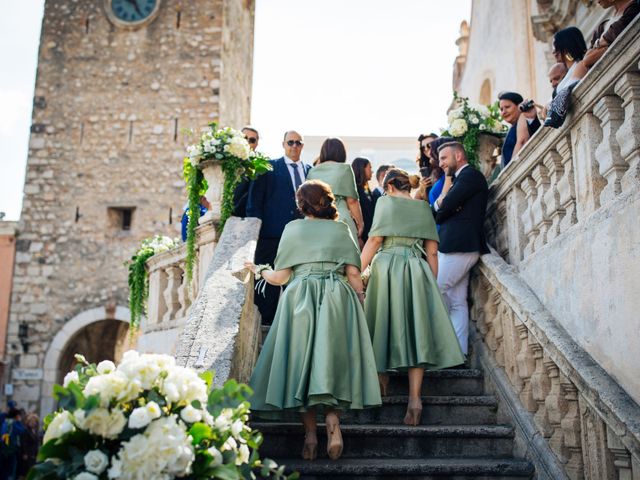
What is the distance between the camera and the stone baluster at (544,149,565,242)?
169 inches

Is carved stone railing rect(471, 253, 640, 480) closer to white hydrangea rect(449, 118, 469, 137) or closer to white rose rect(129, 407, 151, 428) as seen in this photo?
white hydrangea rect(449, 118, 469, 137)

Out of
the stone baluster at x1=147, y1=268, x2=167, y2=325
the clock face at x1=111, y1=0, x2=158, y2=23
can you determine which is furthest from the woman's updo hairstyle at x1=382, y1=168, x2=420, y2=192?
the clock face at x1=111, y1=0, x2=158, y2=23

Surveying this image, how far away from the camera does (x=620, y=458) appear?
3283mm

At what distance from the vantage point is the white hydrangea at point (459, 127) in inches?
272

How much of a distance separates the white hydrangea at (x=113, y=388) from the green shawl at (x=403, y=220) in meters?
2.86

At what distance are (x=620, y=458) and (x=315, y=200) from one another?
88.1 inches

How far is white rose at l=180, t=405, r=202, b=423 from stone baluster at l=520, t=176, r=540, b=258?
283 centimetres

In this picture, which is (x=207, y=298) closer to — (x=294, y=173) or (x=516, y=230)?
(x=516, y=230)

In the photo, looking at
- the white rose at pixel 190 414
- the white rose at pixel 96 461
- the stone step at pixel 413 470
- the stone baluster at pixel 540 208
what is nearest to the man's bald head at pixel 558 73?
the stone baluster at pixel 540 208

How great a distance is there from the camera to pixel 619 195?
3.50 meters

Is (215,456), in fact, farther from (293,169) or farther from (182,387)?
(293,169)

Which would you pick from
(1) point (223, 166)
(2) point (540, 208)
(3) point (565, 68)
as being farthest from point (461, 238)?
(1) point (223, 166)

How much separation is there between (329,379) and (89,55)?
17351mm

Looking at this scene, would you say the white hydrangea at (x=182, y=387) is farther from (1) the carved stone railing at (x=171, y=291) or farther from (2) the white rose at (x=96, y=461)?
(1) the carved stone railing at (x=171, y=291)
